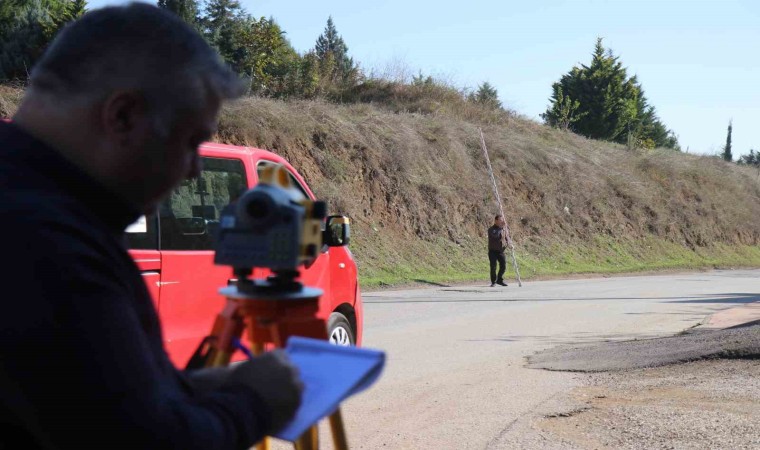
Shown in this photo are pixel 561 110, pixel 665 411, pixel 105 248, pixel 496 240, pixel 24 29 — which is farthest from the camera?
pixel 561 110

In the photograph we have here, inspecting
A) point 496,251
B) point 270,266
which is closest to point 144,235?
point 270,266

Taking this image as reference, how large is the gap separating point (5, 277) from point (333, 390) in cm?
70

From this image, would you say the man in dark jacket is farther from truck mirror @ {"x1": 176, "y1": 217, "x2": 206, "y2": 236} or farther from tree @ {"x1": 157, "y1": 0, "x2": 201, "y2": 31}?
tree @ {"x1": 157, "y1": 0, "x2": 201, "y2": 31}

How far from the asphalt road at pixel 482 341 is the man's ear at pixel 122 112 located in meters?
4.71

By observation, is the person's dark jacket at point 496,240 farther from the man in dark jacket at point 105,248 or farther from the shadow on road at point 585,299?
the man in dark jacket at point 105,248

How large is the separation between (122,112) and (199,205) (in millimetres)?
5017

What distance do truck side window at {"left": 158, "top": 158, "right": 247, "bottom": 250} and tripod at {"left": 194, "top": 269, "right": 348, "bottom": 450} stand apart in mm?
4089

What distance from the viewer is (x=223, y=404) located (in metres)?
1.72

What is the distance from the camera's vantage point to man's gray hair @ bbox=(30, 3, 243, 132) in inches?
66.9

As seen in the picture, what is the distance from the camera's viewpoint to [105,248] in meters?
1.61

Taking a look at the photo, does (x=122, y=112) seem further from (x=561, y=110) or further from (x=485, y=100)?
(x=561, y=110)

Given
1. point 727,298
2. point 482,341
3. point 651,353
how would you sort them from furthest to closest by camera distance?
point 727,298
point 482,341
point 651,353

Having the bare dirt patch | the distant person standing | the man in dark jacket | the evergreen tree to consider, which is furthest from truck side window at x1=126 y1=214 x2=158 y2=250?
the evergreen tree

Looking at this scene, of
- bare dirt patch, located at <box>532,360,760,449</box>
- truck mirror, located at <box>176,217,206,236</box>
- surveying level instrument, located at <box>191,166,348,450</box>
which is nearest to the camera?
surveying level instrument, located at <box>191,166,348,450</box>
